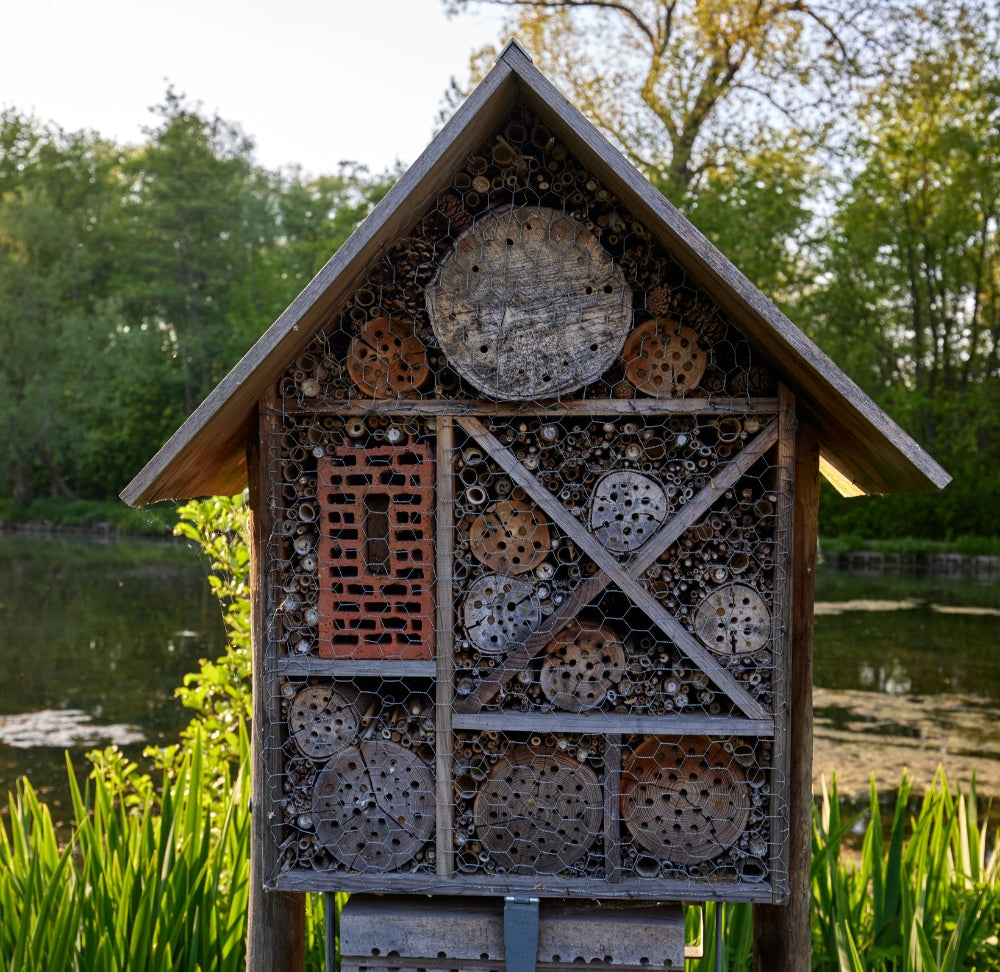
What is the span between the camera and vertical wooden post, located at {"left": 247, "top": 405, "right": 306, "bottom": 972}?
301 centimetres

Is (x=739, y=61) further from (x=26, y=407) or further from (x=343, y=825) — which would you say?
(x=26, y=407)

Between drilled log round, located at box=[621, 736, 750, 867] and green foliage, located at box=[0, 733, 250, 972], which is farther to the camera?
green foliage, located at box=[0, 733, 250, 972]

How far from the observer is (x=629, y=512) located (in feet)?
9.83

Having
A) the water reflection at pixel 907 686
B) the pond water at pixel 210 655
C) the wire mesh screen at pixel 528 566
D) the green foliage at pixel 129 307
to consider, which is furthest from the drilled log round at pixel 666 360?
the green foliage at pixel 129 307

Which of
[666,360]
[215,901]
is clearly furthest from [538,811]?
[215,901]

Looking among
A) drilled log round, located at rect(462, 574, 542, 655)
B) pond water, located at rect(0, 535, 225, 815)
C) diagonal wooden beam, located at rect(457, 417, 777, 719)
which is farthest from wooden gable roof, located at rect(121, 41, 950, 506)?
pond water, located at rect(0, 535, 225, 815)

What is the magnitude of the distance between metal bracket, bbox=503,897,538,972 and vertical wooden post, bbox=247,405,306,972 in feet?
2.21

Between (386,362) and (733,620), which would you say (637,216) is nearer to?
(386,362)

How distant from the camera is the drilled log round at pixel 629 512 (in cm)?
299

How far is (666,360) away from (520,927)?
157cm

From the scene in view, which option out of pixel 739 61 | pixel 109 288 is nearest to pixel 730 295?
pixel 739 61

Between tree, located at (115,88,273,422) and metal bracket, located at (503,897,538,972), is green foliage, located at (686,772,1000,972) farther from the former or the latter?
tree, located at (115,88,273,422)

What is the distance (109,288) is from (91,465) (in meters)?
5.96

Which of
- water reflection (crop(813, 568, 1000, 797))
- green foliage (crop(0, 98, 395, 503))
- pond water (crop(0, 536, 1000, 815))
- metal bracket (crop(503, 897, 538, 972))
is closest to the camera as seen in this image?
metal bracket (crop(503, 897, 538, 972))
